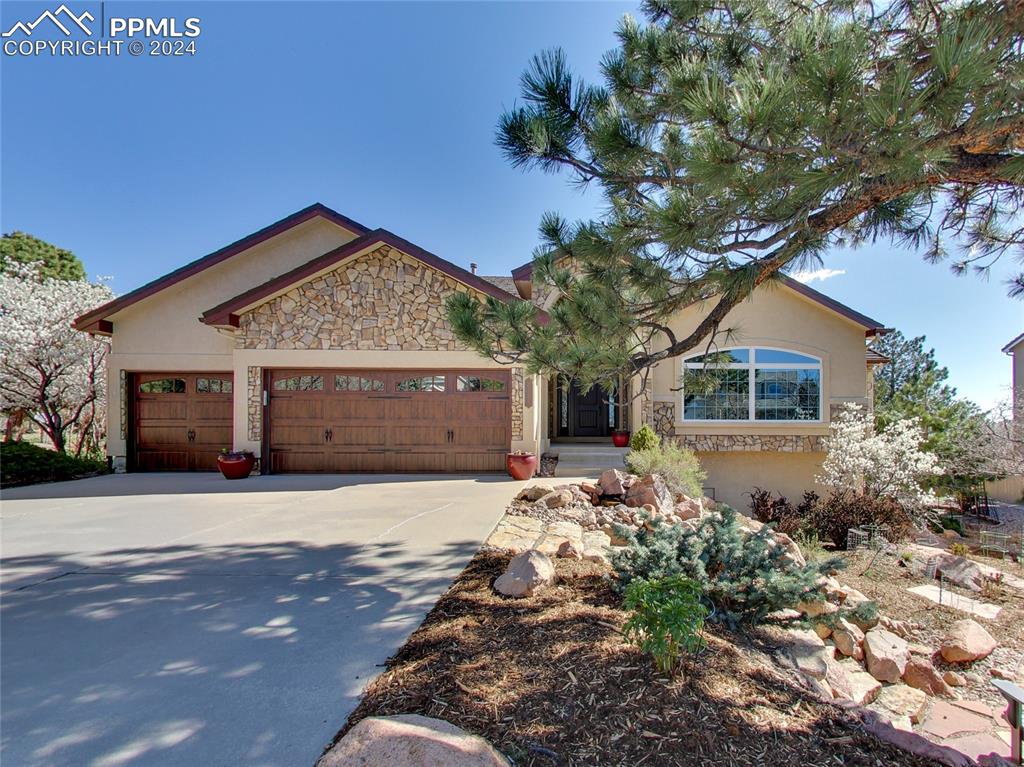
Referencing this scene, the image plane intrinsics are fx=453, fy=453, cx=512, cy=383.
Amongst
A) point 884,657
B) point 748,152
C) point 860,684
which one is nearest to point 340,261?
point 748,152

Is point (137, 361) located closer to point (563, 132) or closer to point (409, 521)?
point (409, 521)

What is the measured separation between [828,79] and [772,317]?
10.4 meters

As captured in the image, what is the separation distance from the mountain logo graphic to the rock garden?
9783mm

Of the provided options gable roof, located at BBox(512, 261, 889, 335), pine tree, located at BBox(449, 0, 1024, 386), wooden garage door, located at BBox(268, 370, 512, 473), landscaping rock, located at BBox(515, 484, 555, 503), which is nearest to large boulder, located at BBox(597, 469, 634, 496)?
landscaping rock, located at BBox(515, 484, 555, 503)

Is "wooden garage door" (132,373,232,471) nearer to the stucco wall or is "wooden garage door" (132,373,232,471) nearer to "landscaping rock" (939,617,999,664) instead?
the stucco wall

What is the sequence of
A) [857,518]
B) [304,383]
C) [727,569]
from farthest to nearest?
[304,383] < [857,518] < [727,569]

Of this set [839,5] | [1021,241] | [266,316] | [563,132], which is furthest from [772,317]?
[266,316]

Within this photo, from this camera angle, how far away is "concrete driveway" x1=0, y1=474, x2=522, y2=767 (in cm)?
214

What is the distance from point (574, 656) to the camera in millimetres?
2580

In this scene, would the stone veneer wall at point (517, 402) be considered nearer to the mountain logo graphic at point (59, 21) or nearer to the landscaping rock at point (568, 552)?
the landscaping rock at point (568, 552)

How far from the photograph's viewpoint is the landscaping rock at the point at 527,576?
3494mm

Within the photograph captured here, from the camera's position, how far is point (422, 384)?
1020cm

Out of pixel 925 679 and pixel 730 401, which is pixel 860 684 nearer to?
pixel 925 679

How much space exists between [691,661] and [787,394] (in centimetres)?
1087
